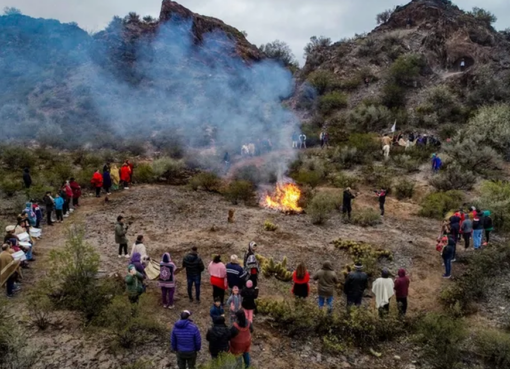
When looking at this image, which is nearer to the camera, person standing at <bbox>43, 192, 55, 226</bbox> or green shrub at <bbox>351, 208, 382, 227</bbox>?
person standing at <bbox>43, 192, 55, 226</bbox>

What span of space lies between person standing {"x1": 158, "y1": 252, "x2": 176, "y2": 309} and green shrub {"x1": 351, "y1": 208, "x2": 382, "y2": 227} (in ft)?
28.7

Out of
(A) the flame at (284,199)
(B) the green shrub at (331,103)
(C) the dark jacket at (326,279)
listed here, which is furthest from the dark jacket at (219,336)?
(B) the green shrub at (331,103)

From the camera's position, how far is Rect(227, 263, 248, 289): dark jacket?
8.30m

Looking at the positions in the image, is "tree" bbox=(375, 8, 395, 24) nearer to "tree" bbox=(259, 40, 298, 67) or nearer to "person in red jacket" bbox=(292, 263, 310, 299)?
"tree" bbox=(259, 40, 298, 67)

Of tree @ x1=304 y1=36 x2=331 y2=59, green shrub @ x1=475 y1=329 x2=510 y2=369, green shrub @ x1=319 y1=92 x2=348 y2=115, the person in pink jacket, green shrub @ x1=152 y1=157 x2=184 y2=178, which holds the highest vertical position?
tree @ x1=304 y1=36 x2=331 y2=59

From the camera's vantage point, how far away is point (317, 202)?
15.8m

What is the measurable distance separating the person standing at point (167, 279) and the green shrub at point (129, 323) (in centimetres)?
61

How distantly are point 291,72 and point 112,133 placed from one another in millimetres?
21769

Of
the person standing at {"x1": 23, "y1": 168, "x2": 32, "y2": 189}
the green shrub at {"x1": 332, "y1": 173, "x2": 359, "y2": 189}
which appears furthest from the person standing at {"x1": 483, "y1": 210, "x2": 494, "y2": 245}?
the person standing at {"x1": 23, "y1": 168, "x2": 32, "y2": 189}

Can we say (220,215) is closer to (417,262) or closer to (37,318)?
(417,262)

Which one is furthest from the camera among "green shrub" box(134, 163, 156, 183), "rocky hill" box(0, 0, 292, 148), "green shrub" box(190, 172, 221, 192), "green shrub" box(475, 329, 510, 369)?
"rocky hill" box(0, 0, 292, 148)

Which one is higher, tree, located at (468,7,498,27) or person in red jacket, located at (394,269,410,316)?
tree, located at (468,7,498,27)

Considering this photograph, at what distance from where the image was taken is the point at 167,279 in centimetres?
838

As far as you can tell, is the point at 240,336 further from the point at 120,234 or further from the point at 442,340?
the point at 120,234
